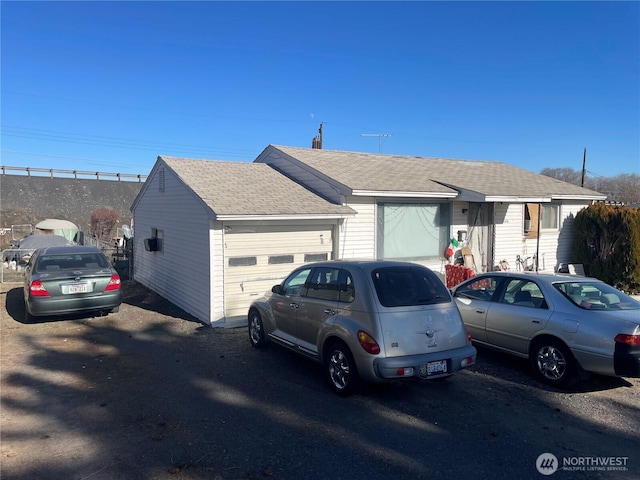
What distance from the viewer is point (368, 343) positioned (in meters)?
5.02

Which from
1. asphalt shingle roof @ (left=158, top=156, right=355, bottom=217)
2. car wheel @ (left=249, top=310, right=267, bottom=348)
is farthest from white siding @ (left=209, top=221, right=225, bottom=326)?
car wheel @ (left=249, top=310, right=267, bottom=348)

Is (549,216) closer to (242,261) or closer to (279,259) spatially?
(279,259)

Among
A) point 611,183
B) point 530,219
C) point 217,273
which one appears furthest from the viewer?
point 611,183

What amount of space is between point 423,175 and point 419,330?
31.9 ft

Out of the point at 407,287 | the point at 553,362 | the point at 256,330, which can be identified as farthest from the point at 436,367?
the point at 256,330

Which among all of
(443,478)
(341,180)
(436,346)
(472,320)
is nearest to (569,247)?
(341,180)

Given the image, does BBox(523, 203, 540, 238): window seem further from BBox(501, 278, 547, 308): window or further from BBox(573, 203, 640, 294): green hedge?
BBox(501, 278, 547, 308): window

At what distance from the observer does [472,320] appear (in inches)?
278

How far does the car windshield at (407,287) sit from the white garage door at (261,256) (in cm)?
470

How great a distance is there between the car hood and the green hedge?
10789mm

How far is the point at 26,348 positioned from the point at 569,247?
15.7 metres

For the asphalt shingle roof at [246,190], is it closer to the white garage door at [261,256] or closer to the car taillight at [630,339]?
the white garage door at [261,256]

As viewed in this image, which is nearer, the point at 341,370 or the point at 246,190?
the point at 341,370

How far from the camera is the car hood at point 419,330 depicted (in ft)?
16.5
